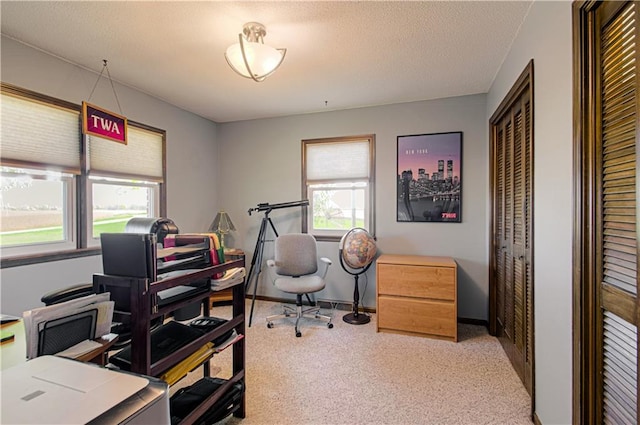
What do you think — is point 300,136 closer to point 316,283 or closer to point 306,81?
point 306,81

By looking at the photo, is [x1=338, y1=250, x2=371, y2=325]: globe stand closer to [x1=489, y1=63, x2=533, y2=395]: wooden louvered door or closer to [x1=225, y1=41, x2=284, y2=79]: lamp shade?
[x1=489, y1=63, x2=533, y2=395]: wooden louvered door

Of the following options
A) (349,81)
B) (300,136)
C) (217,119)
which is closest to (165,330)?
(349,81)

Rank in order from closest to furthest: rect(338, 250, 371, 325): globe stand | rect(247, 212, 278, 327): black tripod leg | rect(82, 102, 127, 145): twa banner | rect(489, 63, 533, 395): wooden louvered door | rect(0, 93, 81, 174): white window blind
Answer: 1. rect(489, 63, 533, 395): wooden louvered door
2. rect(0, 93, 81, 174): white window blind
3. rect(82, 102, 127, 145): twa banner
4. rect(338, 250, 371, 325): globe stand
5. rect(247, 212, 278, 327): black tripod leg

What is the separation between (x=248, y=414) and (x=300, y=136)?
10.2ft

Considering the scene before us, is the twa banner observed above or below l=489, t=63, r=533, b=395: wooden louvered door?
above

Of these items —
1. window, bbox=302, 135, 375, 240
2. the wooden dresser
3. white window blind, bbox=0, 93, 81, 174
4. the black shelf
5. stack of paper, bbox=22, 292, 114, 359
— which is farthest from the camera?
window, bbox=302, 135, 375, 240

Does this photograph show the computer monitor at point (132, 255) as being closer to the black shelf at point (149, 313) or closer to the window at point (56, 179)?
the black shelf at point (149, 313)

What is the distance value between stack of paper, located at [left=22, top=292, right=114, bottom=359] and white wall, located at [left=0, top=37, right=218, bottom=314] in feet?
5.58

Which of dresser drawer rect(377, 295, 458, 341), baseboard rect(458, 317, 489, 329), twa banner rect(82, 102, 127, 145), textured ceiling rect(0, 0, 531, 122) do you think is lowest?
baseboard rect(458, 317, 489, 329)

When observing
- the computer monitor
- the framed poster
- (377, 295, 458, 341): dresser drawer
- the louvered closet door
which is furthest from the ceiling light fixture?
(377, 295, 458, 341): dresser drawer

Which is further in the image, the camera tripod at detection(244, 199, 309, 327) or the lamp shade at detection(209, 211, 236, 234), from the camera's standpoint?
the lamp shade at detection(209, 211, 236, 234)

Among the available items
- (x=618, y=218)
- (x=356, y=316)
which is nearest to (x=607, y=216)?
(x=618, y=218)

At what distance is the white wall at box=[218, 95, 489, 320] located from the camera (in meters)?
3.26

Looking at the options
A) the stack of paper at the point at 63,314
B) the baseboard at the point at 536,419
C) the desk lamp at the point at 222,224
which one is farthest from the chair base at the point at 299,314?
the stack of paper at the point at 63,314
